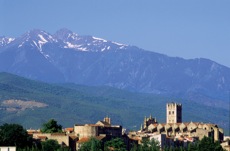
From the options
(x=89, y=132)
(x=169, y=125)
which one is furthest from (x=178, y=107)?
(x=89, y=132)

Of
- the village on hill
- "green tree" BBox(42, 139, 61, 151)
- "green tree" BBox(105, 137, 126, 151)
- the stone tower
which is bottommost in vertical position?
"green tree" BBox(42, 139, 61, 151)

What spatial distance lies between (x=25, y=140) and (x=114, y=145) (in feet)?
48.1

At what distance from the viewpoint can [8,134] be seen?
313 ft

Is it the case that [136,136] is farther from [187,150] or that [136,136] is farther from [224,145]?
[187,150]

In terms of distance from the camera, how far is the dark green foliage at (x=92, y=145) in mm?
99062

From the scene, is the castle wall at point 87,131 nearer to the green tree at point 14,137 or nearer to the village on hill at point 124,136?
the village on hill at point 124,136

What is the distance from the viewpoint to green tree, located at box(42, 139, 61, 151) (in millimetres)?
93537

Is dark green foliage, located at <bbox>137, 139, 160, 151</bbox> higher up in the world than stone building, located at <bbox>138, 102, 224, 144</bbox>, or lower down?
lower down

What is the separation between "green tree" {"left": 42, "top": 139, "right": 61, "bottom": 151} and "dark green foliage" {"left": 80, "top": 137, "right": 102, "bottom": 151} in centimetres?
293

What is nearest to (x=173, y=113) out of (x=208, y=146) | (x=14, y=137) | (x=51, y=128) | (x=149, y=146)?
(x=51, y=128)

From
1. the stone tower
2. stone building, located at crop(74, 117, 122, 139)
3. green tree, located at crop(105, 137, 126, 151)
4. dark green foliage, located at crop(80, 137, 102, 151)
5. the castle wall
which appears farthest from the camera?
the stone tower

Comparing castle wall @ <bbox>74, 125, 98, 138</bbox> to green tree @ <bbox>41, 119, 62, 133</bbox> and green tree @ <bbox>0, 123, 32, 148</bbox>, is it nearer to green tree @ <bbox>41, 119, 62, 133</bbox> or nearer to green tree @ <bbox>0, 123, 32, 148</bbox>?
green tree @ <bbox>41, 119, 62, 133</bbox>

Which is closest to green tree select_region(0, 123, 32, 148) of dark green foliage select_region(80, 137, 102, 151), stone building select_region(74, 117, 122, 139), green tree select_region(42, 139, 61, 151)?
green tree select_region(42, 139, 61, 151)

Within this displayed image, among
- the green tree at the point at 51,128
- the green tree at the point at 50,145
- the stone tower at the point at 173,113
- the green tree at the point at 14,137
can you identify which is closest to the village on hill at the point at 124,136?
the green tree at the point at 51,128
